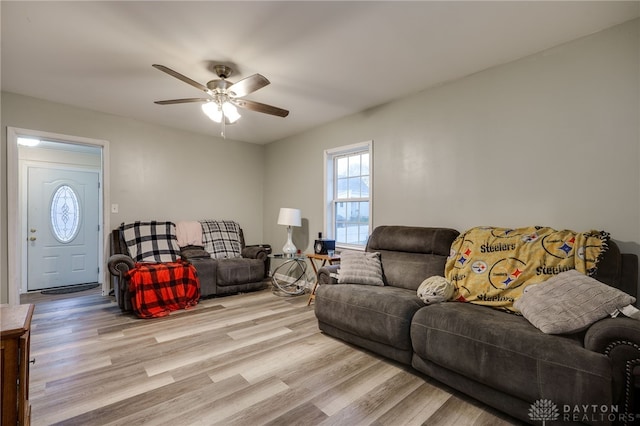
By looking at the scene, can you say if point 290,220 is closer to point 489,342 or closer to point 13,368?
point 489,342

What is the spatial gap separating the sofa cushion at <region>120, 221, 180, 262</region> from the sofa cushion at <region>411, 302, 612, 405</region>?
342 cm

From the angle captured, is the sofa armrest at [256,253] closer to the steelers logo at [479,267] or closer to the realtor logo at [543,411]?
the steelers logo at [479,267]

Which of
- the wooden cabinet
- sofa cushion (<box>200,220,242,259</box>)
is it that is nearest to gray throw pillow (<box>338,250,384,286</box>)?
the wooden cabinet

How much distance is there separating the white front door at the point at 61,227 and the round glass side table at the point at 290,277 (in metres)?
3.19

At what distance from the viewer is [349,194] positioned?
416 centimetres

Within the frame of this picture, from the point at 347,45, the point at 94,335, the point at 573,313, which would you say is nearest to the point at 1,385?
the point at 94,335

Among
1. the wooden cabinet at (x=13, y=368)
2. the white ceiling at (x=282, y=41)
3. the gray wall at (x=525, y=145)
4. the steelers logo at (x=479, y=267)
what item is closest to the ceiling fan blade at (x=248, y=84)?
the white ceiling at (x=282, y=41)

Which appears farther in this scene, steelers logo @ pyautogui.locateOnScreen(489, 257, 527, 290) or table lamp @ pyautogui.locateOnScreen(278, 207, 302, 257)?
table lamp @ pyautogui.locateOnScreen(278, 207, 302, 257)

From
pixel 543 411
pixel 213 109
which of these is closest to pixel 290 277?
pixel 213 109

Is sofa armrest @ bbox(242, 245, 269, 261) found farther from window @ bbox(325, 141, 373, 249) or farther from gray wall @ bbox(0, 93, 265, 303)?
window @ bbox(325, 141, 373, 249)

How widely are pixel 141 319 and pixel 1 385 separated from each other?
2.37m

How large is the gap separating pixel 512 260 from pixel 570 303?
0.59m

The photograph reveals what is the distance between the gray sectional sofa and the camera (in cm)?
134

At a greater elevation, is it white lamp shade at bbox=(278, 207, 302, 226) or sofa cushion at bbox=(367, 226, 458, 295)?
white lamp shade at bbox=(278, 207, 302, 226)
